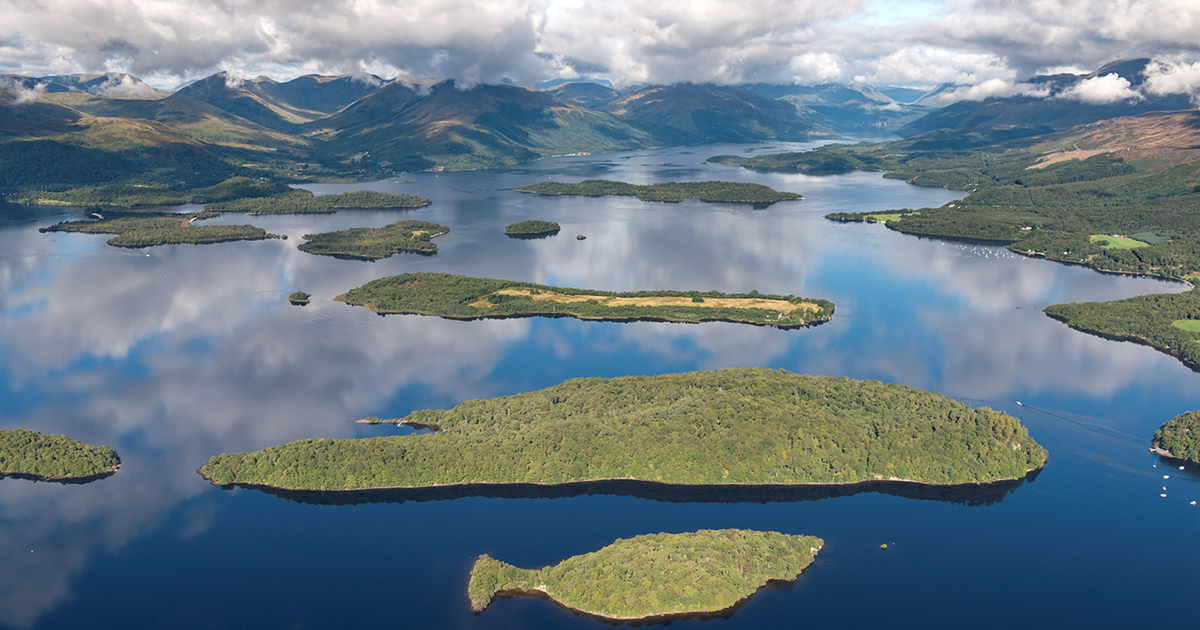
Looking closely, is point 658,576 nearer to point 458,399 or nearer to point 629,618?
point 629,618

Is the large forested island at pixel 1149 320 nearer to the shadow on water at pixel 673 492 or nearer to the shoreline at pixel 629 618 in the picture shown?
the shadow on water at pixel 673 492

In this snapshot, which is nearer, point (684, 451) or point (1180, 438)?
point (684, 451)

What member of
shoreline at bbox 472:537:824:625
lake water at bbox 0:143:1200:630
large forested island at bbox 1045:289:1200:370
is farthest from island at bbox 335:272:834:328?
shoreline at bbox 472:537:824:625

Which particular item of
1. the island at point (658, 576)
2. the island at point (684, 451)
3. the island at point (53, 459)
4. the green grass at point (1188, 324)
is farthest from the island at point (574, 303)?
the island at point (658, 576)

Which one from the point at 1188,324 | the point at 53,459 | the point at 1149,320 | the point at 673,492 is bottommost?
the point at 673,492

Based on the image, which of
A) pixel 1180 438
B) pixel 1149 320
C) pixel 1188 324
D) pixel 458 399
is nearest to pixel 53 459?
pixel 458 399

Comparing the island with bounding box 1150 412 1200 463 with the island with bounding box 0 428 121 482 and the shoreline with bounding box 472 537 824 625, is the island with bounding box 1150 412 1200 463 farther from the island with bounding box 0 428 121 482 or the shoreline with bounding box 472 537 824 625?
the island with bounding box 0 428 121 482
